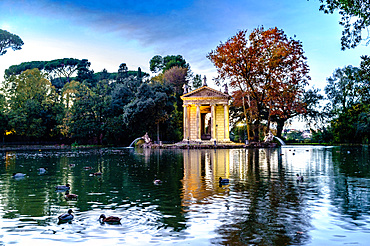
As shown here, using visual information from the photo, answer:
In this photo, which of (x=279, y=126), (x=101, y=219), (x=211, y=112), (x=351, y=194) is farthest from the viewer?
(x=279, y=126)

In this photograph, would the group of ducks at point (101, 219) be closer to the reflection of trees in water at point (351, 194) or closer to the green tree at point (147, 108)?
the reflection of trees in water at point (351, 194)

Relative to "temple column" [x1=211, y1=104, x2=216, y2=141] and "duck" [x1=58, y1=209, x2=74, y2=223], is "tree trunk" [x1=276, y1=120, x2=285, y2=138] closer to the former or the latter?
"temple column" [x1=211, y1=104, x2=216, y2=141]

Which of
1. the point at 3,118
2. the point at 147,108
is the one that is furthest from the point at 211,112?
the point at 3,118

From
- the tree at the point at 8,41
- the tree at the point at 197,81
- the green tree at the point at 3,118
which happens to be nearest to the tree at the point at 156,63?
the tree at the point at 197,81

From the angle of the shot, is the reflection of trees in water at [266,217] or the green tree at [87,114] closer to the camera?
the reflection of trees in water at [266,217]

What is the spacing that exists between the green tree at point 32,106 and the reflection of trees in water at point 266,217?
2195 inches

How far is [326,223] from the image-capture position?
25.2 ft

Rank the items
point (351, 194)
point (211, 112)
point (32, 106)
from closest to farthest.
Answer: point (351, 194) → point (32, 106) → point (211, 112)

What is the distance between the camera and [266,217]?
8.16 meters

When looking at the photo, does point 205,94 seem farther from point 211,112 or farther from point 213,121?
point 213,121

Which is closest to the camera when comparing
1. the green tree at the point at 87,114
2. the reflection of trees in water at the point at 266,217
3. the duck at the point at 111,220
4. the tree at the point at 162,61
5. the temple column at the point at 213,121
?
the reflection of trees in water at the point at 266,217

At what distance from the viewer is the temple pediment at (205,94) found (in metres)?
64.1

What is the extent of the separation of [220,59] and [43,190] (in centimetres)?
3836

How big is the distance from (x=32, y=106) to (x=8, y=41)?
20.1m
